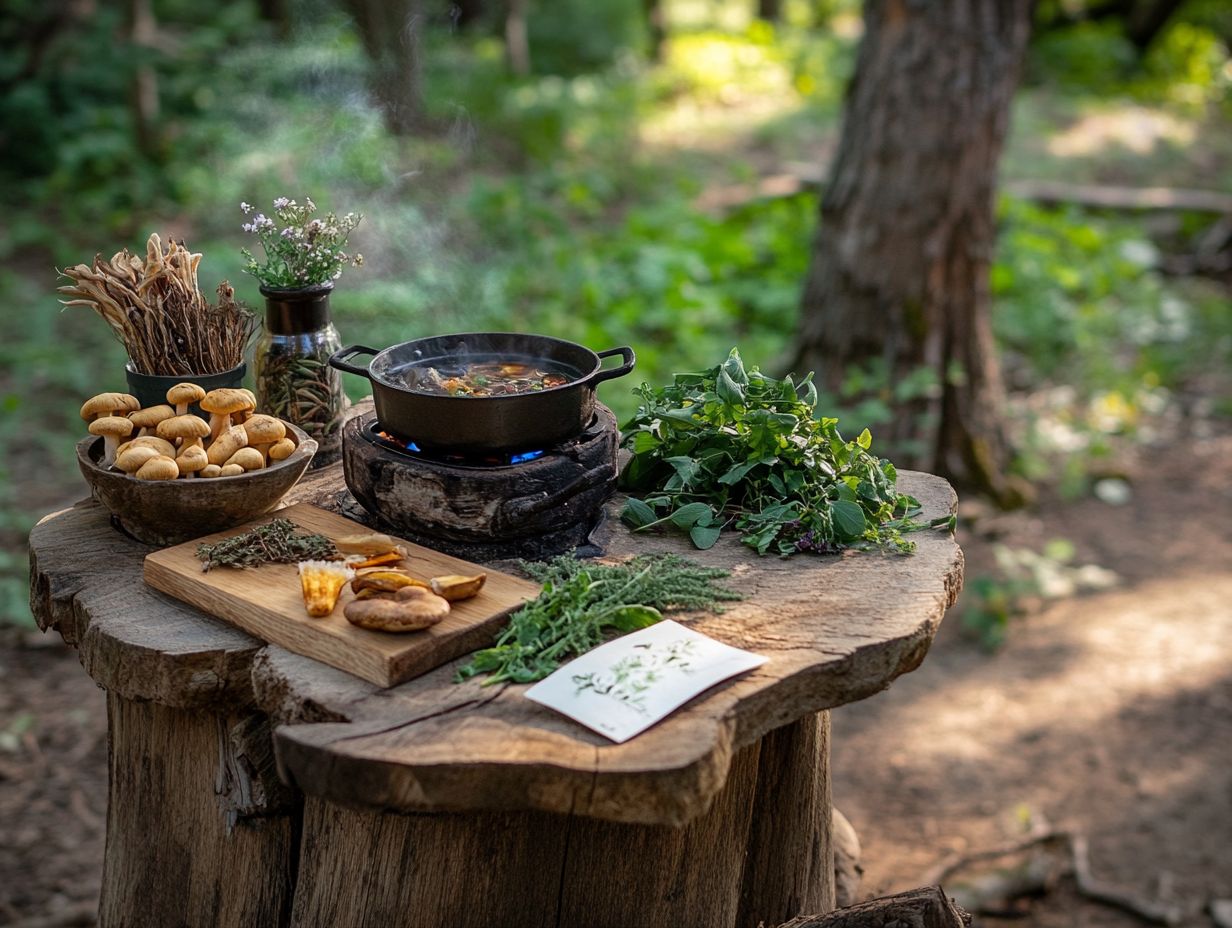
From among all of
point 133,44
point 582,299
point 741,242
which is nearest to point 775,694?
point 582,299

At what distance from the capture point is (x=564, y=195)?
8625 mm

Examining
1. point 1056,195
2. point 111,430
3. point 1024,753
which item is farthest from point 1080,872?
point 1056,195

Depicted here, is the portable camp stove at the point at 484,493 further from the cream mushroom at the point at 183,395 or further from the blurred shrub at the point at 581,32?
the blurred shrub at the point at 581,32

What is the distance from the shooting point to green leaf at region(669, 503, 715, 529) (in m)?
2.33

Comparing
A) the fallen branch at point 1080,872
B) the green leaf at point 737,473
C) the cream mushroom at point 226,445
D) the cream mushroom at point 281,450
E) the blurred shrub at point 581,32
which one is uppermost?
the blurred shrub at point 581,32

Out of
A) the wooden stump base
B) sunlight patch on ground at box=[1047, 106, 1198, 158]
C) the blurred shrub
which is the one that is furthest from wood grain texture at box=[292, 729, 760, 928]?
the blurred shrub

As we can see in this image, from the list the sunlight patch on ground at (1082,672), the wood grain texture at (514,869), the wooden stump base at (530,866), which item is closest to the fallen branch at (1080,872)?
the sunlight patch on ground at (1082,672)

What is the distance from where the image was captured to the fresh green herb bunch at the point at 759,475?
7.57 ft

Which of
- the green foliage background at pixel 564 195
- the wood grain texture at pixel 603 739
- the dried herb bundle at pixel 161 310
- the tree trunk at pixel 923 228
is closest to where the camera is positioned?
the wood grain texture at pixel 603 739

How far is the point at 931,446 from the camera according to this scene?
489 cm

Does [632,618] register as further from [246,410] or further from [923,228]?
[923,228]

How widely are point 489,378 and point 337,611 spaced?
0.63 m

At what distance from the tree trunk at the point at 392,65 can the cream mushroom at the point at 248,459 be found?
749 cm

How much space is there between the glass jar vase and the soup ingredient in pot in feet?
1.06
